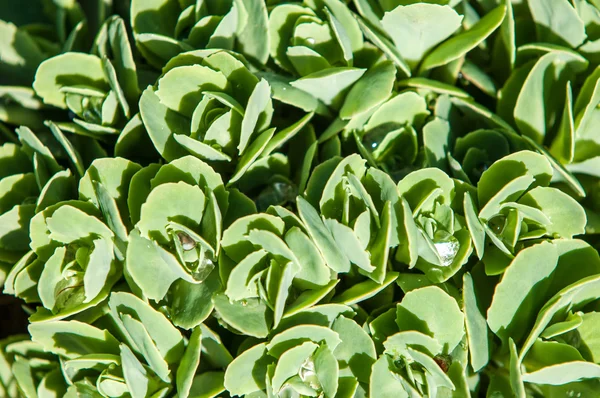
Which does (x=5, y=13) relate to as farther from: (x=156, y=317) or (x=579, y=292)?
(x=579, y=292)

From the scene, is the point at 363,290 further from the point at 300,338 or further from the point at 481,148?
the point at 481,148

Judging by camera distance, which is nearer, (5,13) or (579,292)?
(579,292)

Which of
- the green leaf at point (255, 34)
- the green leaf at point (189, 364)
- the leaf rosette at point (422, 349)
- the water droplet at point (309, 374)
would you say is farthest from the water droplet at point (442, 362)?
the green leaf at point (255, 34)

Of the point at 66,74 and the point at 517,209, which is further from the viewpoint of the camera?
the point at 66,74

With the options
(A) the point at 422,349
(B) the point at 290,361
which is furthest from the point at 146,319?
(A) the point at 422,349

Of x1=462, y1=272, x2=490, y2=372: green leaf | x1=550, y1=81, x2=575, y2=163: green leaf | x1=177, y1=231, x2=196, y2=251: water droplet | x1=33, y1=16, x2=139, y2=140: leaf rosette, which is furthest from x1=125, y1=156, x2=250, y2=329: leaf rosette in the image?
x1=550, y1=81, x2=575, y2=163: green leaf

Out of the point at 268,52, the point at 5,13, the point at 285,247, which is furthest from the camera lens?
the point at 5,13

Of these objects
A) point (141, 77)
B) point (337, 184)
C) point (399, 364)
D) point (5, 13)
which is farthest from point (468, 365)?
point (5, 13)
